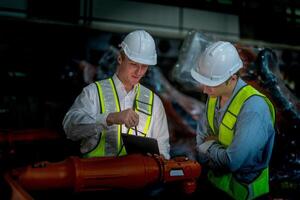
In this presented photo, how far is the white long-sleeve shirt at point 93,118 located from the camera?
255 centimetres

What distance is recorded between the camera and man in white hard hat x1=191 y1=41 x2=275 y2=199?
7.52 ft

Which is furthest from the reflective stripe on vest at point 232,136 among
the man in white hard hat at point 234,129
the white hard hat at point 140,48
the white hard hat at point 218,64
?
the white hard hat at point 140,48

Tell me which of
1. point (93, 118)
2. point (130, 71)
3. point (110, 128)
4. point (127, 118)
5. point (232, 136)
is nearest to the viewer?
point (127, 118)

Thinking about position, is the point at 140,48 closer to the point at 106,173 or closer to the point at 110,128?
the point at 110,128

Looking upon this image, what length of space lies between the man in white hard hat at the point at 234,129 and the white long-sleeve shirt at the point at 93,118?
382 mm

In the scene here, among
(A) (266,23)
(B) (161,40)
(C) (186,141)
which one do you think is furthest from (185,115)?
(A) (266,23)

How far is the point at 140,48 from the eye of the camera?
2.79 metres

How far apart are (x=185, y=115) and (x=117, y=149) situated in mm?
3640

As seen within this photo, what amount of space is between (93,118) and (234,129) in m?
0.95

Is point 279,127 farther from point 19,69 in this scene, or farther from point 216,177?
point 19,69

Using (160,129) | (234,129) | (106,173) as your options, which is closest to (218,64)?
(234,129)

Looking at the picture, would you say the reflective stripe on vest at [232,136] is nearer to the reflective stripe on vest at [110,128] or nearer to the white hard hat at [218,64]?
the white hard hat at [218,64]

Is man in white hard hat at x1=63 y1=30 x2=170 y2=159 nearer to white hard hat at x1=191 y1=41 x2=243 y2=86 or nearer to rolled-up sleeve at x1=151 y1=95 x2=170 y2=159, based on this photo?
rolled-up sleeve at x1=151 y1=95 x2=170 y2=159

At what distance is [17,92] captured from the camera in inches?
204
